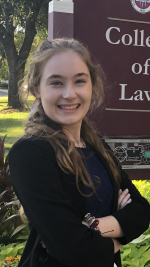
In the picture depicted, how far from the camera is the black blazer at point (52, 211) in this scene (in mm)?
1048

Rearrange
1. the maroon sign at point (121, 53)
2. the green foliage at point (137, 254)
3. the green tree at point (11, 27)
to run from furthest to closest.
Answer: the green tree at point (11, 27) < the maroon sign at point (121, 53) < the green foliage at point (137, 254)

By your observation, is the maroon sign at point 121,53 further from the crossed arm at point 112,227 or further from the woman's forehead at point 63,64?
the crossed arm at point 112,227

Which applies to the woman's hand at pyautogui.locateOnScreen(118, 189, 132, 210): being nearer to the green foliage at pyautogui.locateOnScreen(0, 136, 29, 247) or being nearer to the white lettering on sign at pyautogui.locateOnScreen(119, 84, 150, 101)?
the green foliage at pyautogui.locateOnScreen(0, 136, 29, 247)

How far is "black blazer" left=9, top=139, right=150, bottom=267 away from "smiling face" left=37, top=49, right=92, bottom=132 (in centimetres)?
17

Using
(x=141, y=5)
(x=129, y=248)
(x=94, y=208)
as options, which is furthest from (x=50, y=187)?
(x=141, y=5)

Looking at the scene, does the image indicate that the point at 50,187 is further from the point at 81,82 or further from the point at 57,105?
the point at 81,82

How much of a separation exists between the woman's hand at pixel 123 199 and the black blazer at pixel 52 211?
0.85 ft

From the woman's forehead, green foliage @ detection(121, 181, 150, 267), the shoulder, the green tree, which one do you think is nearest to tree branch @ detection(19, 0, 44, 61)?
the green tree

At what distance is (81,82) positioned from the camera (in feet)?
4.30

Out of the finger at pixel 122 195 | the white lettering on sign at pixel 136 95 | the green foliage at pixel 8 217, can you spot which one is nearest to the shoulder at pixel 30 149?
the finger at pixel 122 195

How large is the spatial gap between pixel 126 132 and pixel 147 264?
1193 mm

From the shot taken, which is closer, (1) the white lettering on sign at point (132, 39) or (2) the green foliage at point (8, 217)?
(2) the green foliage at point (8, 217)

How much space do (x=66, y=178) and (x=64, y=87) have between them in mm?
374

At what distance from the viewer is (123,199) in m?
1.46
